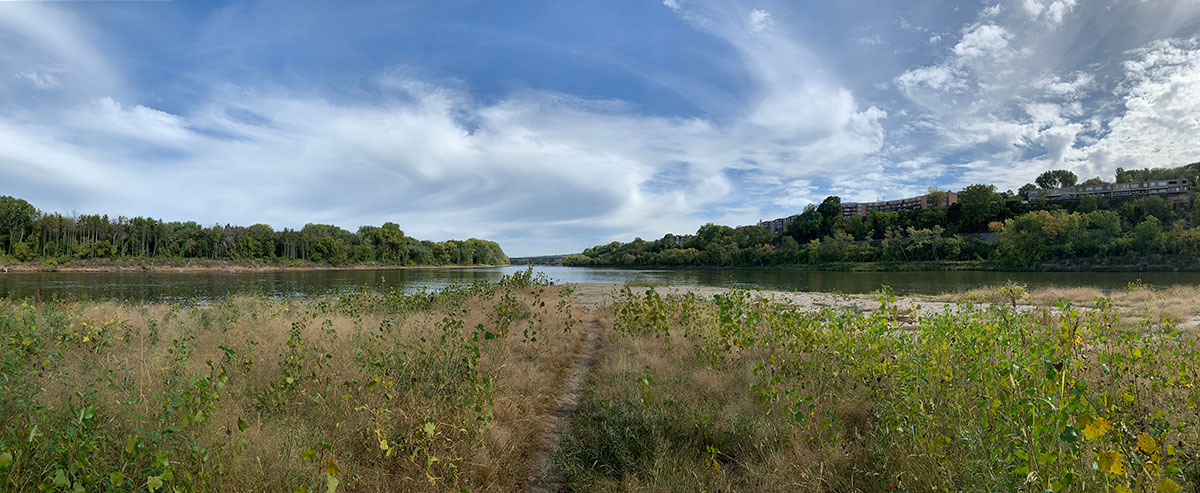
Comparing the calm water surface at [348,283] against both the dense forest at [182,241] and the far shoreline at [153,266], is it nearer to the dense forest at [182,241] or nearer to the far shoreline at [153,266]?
the far shoreline at [153,266]

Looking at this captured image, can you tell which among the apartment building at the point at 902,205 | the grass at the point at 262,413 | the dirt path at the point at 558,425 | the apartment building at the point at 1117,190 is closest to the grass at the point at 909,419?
the dirt path at the point at 558,425

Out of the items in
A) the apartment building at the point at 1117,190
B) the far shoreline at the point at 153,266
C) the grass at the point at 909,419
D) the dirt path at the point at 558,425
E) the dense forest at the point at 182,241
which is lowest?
the dirt path at the point at 558,425

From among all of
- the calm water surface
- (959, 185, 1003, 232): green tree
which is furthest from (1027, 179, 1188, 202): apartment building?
the calm water surface

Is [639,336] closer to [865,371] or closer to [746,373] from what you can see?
[746,373]

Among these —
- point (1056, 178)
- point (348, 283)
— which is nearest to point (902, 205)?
point (1056, 178)

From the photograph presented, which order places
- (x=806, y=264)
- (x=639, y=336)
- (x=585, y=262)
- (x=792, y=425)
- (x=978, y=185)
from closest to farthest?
(x=792, y=425)
(x=639, y=336)
(x=806, y=264)
(x=978, y=185)
(x=585, y=262)

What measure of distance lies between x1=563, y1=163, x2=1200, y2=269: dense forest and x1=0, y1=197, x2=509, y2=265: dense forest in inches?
2911

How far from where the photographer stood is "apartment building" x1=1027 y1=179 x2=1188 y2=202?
104 metres

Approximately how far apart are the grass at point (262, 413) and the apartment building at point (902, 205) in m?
161

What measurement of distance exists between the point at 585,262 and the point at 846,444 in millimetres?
178162

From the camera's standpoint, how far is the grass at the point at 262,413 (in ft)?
8.80

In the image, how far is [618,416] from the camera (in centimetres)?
468

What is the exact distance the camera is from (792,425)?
12.5 feet

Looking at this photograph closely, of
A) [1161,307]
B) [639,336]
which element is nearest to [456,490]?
[639,336]
